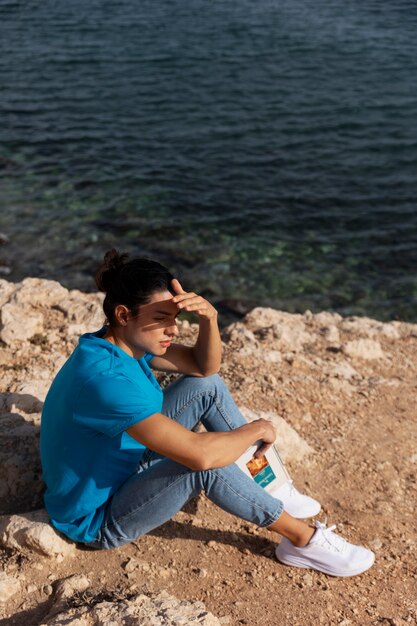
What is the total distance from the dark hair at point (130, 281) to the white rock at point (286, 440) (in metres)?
1.98

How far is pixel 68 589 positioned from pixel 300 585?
1425 mm

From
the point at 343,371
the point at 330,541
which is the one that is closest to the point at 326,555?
the point at 330,541

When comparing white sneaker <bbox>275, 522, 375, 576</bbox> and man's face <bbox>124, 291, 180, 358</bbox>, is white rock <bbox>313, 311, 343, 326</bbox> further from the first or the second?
man's face <bbox>124, 291, 180, 358</bbox>

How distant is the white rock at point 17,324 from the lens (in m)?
7.04

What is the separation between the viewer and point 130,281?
4.07m

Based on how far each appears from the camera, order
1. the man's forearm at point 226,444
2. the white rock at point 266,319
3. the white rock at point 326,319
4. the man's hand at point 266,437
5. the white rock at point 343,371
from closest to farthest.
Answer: the man's forearm at point 226,444, the man's hand at point 266,437, the white rock at point 343,371, the white rock at point 266,319, the white rock at point 326,319

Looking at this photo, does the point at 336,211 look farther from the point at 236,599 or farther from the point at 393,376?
the point at 236,599

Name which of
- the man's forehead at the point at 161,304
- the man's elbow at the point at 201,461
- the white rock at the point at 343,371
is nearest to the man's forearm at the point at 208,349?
the man's forehead at the point at 161,304

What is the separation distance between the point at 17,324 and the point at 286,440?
115 inches

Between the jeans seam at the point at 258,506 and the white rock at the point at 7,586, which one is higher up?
the jeans seam at the point at 258,506

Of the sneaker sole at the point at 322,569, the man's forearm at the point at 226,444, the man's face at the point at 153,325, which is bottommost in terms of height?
the sneaker sole at the point at 322,569

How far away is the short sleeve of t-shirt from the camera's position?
382cm

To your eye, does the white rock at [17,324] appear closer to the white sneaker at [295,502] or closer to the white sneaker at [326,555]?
the white sneaker at [295,502]

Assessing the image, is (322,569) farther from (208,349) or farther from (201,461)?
(208,349)
